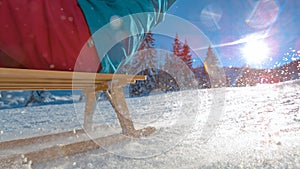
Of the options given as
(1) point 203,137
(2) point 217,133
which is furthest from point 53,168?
(2) point 217,133

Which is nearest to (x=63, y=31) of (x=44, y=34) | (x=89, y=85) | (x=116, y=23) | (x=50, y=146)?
(x=44, y=34)

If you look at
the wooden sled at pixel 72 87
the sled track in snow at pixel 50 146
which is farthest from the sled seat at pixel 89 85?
the sled track in snow at pixel 50 146

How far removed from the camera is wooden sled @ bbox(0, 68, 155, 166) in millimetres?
719

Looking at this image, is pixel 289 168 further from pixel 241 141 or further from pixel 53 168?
pixel 53 168

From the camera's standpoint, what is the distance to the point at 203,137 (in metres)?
1.09

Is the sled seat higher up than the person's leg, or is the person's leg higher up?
the person's leg

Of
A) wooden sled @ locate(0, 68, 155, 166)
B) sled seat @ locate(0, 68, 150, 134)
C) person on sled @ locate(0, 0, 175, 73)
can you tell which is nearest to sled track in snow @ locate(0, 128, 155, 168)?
wooden sled @ locate(0, 68, 155, 166)

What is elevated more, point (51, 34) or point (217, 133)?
point (51, 34)

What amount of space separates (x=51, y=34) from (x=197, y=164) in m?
0.63

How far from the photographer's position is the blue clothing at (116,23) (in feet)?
2.92

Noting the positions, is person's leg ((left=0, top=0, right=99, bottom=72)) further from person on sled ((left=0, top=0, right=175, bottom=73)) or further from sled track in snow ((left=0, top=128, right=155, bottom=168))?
sled track in snow ((left=0, top=128, right=155, bottom=168))

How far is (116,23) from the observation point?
91cm

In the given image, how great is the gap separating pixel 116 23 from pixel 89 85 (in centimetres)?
41

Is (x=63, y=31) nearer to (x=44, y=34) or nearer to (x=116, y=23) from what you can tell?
(x=44, y=34)
